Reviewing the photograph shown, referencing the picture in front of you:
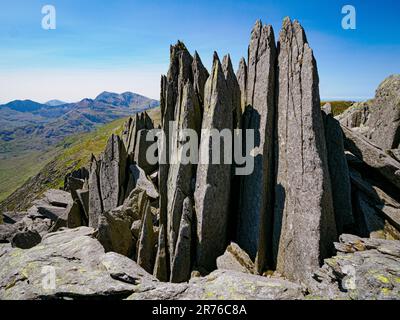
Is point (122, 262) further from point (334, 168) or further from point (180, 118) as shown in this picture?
point (334, 168)

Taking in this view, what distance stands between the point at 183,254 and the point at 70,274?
878 centimetres

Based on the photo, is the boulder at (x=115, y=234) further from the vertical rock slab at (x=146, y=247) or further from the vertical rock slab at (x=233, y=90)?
the vertical rock slab at (x=233, y=90)

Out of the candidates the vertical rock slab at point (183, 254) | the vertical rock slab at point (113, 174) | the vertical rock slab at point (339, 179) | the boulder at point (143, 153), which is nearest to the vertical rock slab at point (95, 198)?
the vertical rock slab at point (113, 174)

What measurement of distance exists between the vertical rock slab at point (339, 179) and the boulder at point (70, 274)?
16.3m

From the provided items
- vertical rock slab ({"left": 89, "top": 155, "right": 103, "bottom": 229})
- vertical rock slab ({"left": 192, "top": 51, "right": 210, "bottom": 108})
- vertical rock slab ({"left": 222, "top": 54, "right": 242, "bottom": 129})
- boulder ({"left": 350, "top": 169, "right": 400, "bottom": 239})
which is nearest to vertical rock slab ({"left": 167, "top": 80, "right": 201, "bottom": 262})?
vertical rock slab ({"left": 192, "top": 51, "right": 210, "bottom": 108})

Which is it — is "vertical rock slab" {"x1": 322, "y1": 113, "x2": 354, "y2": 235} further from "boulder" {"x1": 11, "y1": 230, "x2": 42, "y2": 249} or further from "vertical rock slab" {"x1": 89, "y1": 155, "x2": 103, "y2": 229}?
"boulder" {"x1": 11, "y1": 230, "x2": 42, "y2": 249}

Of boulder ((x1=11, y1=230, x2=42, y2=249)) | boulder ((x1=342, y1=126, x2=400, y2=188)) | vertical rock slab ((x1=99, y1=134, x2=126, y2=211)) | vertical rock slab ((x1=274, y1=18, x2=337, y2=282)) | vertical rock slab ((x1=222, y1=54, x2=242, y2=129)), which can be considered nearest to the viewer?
vertical rock slab ((x1=274, y1=18, x2=337, y2=282))

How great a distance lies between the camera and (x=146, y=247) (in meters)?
24.3

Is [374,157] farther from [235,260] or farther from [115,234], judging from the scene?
[115,234]

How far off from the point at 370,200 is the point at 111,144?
2980 cm

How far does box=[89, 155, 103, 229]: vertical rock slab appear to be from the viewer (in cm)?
3356

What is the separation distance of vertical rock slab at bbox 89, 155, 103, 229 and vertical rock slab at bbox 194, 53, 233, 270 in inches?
652

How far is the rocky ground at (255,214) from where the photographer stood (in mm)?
17500
